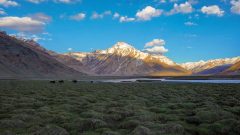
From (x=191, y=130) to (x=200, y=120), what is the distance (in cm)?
281

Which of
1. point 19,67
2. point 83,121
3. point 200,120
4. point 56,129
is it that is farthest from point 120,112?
point 19,67

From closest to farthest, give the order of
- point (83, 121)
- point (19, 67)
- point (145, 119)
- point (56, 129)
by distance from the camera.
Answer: point (56, 129) < point (83, 121) < point (145, 119) < point (19, 67)

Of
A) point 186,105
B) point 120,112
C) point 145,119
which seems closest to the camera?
point 145,119

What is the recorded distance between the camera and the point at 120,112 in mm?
19891

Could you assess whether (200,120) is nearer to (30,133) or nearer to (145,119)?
(145,119)

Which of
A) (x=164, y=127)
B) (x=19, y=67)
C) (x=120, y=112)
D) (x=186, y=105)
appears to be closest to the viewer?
(x=164, y=127)

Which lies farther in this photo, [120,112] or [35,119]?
[120,112]

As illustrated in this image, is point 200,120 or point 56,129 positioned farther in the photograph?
point 200,120

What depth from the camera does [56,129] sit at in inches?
522

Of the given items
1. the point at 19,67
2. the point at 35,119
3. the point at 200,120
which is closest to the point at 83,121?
the point at 35,119

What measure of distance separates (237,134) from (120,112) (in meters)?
8.80

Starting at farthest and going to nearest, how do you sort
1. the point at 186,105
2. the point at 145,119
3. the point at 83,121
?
the point at 186,105, the point at 145,119, the point at 83,121

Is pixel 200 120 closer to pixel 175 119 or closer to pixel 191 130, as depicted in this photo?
pixel 175 119

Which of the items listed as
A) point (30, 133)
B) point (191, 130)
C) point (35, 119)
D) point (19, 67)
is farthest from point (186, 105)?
point (19, 67)
